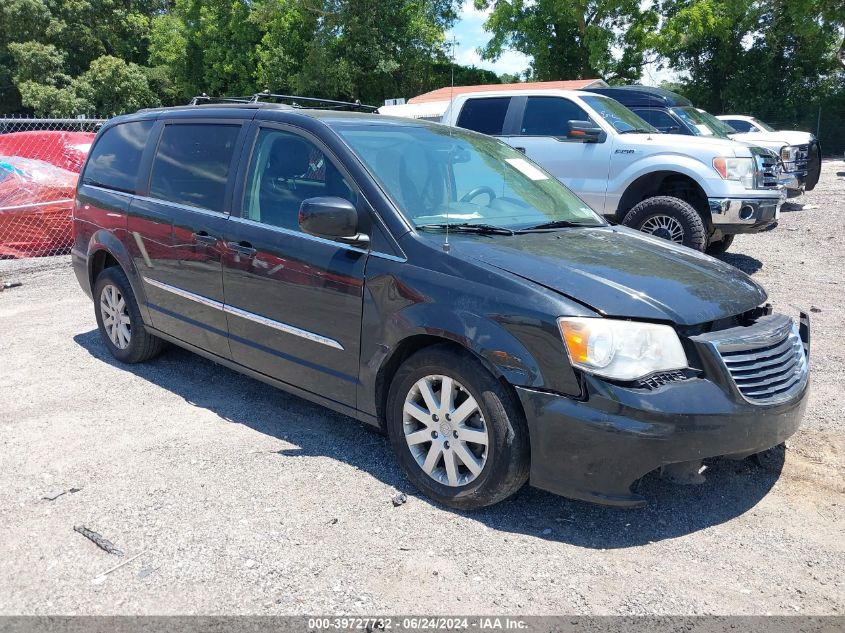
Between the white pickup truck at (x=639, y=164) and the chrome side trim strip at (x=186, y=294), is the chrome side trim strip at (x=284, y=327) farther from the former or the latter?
the white pickup truck at (x=639, y=164)

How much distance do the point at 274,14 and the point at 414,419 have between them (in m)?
28.2

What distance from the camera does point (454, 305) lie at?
11.0 feet

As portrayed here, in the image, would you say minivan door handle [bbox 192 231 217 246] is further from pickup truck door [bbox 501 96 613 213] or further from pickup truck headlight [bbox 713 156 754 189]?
pickup truck headlight [bbox 713 156 754 189]

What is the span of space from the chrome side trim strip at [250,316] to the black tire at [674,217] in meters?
5.26

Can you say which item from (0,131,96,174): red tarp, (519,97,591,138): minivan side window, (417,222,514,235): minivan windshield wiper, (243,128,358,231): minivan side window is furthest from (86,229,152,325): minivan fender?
(0,131,96,174): red tarp

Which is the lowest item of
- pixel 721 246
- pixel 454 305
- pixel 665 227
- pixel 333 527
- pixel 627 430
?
pixel 333 527

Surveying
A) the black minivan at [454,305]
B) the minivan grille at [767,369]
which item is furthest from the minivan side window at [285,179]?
the minivan grille at [767,369]

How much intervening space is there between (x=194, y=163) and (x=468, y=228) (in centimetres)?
207

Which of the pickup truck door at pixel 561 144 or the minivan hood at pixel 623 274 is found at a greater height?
the pickup truck door at pixel 561 144

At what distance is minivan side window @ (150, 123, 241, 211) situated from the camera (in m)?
4.59

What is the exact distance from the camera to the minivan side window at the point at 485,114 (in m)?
9.57

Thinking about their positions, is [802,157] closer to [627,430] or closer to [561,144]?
[561,144]

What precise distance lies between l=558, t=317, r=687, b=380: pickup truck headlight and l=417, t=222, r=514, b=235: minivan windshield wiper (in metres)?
0.87

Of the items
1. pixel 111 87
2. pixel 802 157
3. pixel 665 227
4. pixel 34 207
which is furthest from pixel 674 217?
pixel 111 87
